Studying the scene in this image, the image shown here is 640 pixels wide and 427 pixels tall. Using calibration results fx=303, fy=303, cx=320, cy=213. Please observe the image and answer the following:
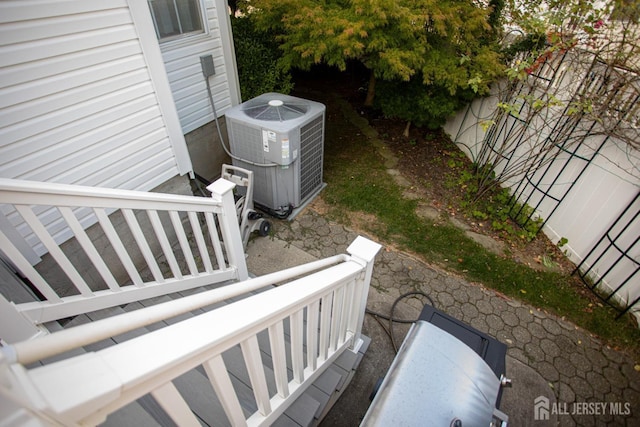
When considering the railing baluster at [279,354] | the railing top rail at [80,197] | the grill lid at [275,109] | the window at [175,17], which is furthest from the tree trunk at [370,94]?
the railing baluster at [279,354]

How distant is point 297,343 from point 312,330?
0.46 ft

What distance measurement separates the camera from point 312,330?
148cm

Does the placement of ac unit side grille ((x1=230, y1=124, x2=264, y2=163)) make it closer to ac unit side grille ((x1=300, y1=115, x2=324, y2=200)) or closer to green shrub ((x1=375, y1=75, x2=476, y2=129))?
ac unit side grille ((x1=300, y1=115, x2=324, y2=200))

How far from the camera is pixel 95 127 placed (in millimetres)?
2467

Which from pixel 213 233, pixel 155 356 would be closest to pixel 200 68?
pixel 213 233

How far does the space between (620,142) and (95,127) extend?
4.84 m

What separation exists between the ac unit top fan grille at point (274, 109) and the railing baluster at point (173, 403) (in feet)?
10.1

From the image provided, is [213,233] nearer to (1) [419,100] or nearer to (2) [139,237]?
(2) [139,237]

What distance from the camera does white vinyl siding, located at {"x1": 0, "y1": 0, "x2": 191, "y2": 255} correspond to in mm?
2004

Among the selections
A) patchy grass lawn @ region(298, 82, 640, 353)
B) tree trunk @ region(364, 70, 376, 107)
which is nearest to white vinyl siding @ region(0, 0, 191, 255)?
patchy grass lawn @ region(298, 82, 640, 353)

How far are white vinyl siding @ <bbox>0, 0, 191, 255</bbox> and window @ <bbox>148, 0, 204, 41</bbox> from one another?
3.40 ft

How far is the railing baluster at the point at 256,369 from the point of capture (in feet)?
3.24

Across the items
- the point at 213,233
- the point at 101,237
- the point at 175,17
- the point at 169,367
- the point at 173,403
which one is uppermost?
the point at 175,17

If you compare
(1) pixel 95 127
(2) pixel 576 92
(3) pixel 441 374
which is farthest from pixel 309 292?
(2) pixel 576 92
